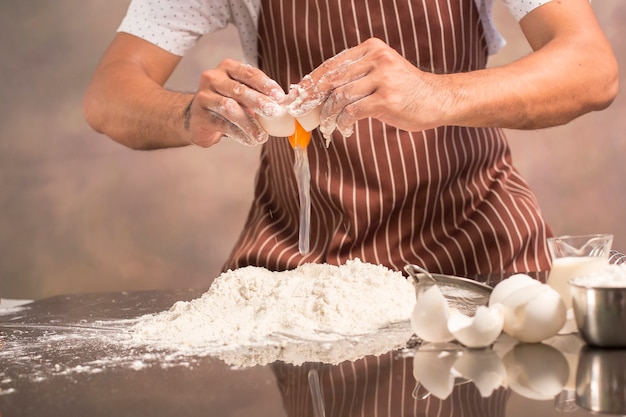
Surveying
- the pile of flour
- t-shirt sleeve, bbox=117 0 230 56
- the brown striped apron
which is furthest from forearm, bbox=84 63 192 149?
the pile of flour

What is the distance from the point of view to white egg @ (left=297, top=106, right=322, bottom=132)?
139 cm

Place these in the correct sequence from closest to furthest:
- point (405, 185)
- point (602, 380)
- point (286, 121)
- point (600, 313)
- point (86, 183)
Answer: point (602, 380) → point (600, 313) → point (286, 121) → point (405, 185) → point (86, 183)

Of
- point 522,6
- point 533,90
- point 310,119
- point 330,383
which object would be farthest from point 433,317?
point 522,6

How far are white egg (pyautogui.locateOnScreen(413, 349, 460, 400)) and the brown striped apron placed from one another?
749 mm

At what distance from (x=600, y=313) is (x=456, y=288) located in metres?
0.31

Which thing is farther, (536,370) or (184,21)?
(184,21)

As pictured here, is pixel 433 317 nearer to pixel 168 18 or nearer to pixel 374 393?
pixel 374 393

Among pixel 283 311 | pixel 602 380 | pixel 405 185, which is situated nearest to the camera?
pixel 602 380

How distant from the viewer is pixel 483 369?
3.10ft

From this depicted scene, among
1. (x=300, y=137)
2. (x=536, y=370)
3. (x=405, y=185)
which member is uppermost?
(x=300, y=137)

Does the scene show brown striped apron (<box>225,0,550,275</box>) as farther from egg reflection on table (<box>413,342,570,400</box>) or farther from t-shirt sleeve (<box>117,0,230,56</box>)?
egg reflection on table (<box>413,342,570,400</box>)

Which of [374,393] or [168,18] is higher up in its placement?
[168,18]

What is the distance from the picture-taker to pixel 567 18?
1.75 m

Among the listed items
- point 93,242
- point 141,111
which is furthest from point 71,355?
Answer: point 93,242
